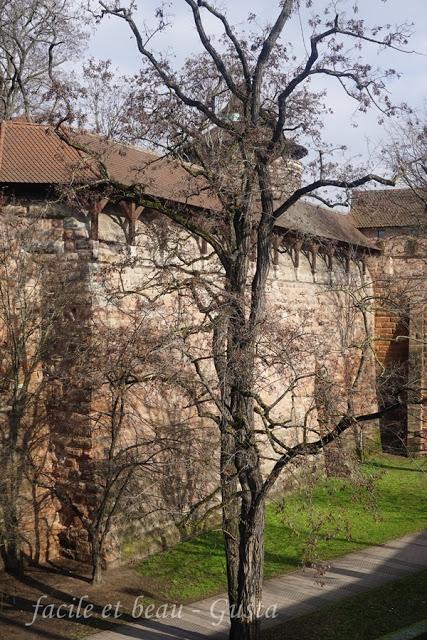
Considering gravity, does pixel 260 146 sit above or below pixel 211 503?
above

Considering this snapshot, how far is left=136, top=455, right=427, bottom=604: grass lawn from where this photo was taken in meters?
9.48

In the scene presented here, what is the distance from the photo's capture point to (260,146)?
777 centimetres

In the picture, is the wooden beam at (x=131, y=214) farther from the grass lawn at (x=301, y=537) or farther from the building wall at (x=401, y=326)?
the building wall at (x=401, y=326)

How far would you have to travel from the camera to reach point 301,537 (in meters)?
12.0

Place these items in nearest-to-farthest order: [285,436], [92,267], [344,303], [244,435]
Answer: [244,435]
[92,267]
[285,436]
[344,303]

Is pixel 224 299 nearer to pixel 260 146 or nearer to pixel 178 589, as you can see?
pixel 260 146

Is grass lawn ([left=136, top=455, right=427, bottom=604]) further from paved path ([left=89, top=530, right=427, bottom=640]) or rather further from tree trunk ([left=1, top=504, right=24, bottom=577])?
tree trunk ([left=1, top=504, right=24, bottom=577])

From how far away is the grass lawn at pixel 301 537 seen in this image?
31.1 feet

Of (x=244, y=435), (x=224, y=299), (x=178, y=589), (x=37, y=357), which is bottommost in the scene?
(x=178, y=589)

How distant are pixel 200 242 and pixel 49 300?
322 centimetres

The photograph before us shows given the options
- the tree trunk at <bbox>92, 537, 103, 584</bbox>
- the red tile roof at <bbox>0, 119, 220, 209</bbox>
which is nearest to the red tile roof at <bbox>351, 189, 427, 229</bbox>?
the red tile roof at <bbox>0, 119, 220, 209</bbox>

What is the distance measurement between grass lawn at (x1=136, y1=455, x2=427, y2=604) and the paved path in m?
0.28

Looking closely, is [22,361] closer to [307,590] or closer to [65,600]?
[65,600]

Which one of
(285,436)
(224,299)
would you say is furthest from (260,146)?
(285,436)
